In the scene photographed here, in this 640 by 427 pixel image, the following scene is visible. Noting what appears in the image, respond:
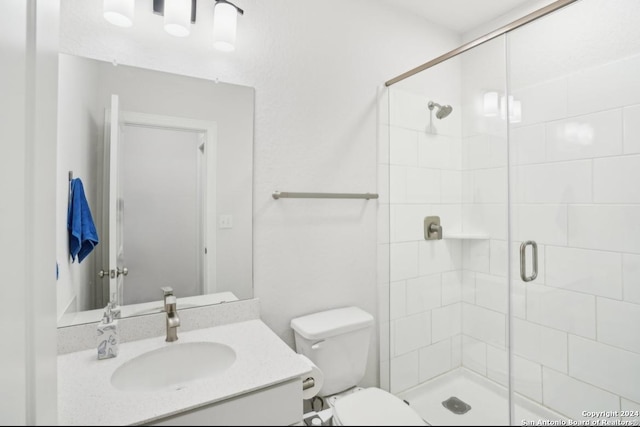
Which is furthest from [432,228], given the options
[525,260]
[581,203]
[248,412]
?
[248,412]

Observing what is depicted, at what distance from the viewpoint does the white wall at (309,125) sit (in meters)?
1.37

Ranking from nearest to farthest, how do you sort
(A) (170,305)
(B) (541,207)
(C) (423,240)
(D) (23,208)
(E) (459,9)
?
(D) (23,208)
(A) (170,305)
(B) (541,207)
(C) (423,240)
(E) (459,9)

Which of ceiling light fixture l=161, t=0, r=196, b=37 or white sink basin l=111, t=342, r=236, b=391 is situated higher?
ceiling light fixture l=161, t=0, r=196, b=37

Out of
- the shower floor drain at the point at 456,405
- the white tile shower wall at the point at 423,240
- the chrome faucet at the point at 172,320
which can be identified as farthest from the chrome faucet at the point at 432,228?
the chrome faucet at the point at 172,320

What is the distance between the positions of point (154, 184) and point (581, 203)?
5.82 feet

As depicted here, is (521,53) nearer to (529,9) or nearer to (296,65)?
(529,9)

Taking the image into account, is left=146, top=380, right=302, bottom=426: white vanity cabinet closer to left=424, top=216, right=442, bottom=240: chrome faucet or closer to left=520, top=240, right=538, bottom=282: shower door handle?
left=424, top=216, right=442, bottom=240: chrome faucet

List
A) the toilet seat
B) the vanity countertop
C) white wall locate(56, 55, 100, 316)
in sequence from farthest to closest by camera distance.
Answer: white wall locate(56, 55, 100, 316), the vanity countertop, the toilet seat

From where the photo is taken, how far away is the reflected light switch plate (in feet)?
4.34

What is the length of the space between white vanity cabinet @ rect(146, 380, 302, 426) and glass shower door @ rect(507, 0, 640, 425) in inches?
38.7

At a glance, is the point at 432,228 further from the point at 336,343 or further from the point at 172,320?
the point at 172,320

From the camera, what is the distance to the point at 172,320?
112cm

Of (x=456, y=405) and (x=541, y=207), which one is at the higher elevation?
(x=541, y=207)

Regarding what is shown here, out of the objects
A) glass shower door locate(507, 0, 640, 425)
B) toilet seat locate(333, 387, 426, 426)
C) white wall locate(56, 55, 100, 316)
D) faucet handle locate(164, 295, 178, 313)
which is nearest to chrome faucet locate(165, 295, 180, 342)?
faucet handle locate(164, 295, 178, 313)
